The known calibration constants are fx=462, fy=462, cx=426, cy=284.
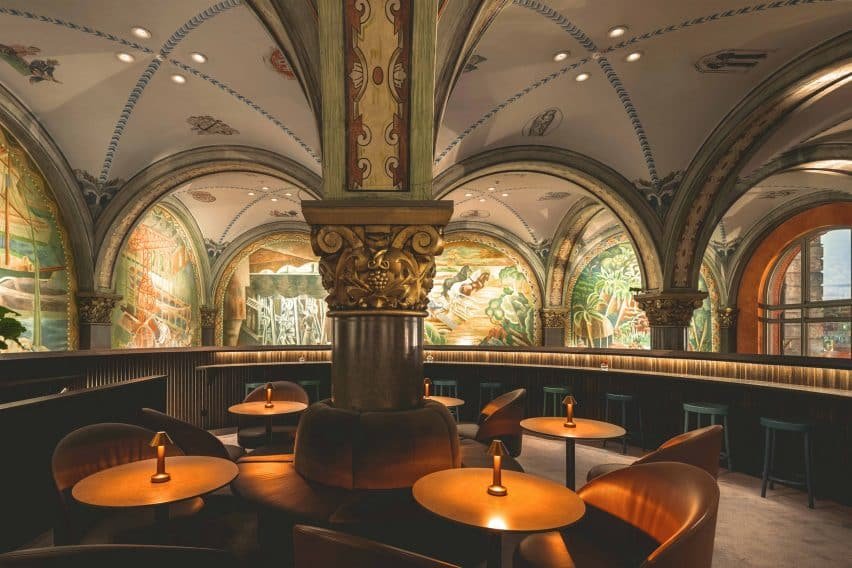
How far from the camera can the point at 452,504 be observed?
6.36 ft

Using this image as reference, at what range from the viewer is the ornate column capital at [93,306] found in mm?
7977

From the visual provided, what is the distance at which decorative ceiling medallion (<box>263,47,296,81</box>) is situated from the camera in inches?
234

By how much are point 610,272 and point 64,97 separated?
42.0 feet

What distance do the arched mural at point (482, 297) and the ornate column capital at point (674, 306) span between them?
569 cm

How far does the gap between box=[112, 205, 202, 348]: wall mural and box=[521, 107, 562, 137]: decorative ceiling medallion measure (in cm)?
760

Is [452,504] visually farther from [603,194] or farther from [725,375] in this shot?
[603,194]

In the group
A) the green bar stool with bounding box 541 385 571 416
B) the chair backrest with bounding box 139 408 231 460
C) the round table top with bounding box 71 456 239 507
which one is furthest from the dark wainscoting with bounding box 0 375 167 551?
the green bar stool with bounding box 541 385 571 416

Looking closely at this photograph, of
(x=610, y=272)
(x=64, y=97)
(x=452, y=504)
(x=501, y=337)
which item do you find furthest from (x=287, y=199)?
(x=452, y=504)

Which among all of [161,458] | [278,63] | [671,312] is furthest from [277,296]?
[161,458]

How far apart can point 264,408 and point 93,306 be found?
5687mm

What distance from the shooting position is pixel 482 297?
13977 millimetres

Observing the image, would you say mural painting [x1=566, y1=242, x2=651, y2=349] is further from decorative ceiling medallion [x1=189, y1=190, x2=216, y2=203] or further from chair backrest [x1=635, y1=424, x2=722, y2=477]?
chair backrest [x1=635, y1=424, x2=722, y2=477]

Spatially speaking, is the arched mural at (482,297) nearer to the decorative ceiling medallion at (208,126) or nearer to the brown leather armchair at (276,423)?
the decorative ceiling medallion at (208,126)

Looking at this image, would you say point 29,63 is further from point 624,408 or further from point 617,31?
point 624,408
